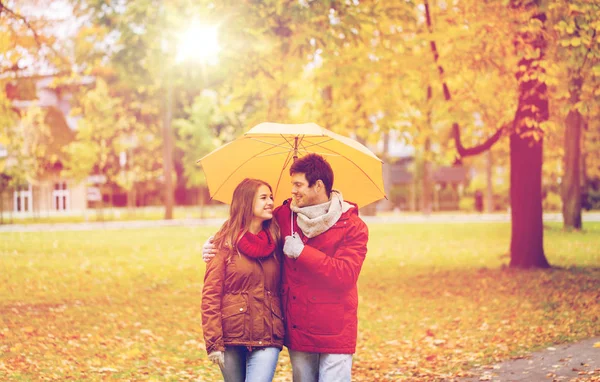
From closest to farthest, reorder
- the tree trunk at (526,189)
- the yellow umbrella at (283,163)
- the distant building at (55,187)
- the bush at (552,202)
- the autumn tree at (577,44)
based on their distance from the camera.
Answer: the yellow umbrella at (283,163), the autumn tree at (577,44), the tree trunk at (526,189), the bush at (552,202), the distant building at (55,187)

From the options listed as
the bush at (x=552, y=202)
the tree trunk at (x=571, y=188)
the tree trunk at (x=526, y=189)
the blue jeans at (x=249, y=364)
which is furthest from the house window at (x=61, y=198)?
the blue jeans at (x=249, y=364)

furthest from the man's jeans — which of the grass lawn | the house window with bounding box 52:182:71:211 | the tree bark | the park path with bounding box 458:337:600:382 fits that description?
the house window with bounding box 52:182:71:211

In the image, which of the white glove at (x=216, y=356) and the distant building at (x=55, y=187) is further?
the distant building at (x=55, y=187)

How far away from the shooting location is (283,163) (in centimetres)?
528

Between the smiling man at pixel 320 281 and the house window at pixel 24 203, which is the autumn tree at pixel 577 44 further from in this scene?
the house window at pixel 24 203

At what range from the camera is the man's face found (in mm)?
4395

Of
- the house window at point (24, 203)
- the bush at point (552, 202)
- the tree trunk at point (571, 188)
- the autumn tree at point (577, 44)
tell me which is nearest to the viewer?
the autumn tree at point (577, 44)

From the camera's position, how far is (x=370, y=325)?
447 inches

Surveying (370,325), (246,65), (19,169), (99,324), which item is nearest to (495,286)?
(370,325)

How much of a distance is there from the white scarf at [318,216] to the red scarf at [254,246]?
23 centimetres

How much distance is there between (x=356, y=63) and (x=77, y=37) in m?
7.91

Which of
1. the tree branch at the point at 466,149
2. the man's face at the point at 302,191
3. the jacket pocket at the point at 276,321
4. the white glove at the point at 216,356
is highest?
the tree branch at the point at 466,149

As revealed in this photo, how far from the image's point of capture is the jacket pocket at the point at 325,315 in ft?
14.4

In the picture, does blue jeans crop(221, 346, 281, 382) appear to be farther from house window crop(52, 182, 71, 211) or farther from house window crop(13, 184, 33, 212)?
house window crop(52, 182, 71, 211)
